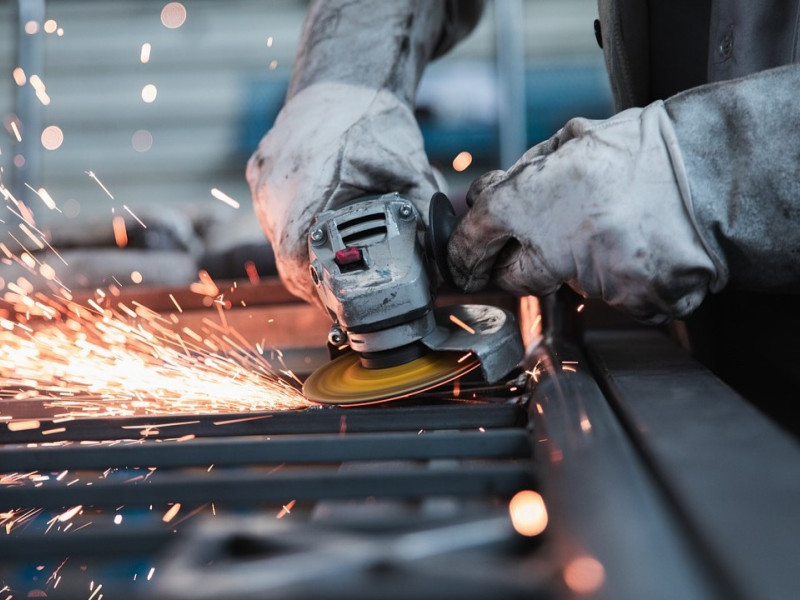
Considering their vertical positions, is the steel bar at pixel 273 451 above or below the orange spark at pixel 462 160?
above

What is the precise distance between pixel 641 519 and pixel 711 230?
0.65 meters

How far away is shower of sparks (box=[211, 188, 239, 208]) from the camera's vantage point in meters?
5.66

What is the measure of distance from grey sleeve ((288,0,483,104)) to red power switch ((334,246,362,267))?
0.58 meters

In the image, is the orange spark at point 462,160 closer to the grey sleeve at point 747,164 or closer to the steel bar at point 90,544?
the grey sleeve at point 747,164

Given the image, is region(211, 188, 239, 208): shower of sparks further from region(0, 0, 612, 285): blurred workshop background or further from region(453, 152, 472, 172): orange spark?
region(453, 152, 472, 172): orange spark

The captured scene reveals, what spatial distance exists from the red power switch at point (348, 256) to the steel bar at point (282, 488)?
1.57ft

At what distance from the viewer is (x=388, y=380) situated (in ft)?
4.14

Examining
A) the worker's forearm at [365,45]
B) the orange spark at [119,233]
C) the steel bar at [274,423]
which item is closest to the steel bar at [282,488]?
the steel bar at [274,423]

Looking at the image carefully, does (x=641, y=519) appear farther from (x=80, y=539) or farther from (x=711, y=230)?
(x=711, y=230)

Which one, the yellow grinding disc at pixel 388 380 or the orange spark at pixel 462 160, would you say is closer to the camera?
the yellow grinding disc at pixel 388 380

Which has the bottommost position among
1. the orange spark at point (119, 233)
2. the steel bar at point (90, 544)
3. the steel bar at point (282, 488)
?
the orange spark at point (119, 233)

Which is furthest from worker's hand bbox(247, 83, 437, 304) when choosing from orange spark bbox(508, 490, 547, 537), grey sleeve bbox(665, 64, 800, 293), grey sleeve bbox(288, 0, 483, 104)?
orange spark bbox(508, 490, 547, 537)

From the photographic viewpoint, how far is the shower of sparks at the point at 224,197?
566 centimetres

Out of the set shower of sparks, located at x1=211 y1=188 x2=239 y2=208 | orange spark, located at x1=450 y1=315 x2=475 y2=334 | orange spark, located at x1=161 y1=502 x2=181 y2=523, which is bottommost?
shower of sparks, located at x1=211 y1=188 x2=239 y2=208
